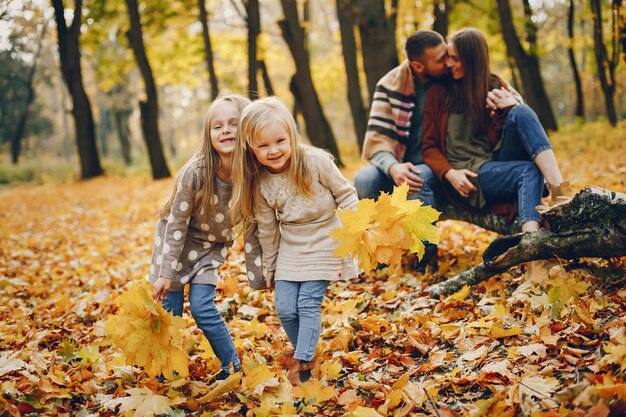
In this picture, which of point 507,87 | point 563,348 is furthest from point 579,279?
point 507,87

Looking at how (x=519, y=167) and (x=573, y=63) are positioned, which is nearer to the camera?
(x=519, y=167)

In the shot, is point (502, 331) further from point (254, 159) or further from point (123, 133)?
point (123, 133)

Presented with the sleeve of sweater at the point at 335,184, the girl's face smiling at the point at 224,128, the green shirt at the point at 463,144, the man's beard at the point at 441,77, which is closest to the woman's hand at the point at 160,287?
the girl's face smiling at the point at 224,128

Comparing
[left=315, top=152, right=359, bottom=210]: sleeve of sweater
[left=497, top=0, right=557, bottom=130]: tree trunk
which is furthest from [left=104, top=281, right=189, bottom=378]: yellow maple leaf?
[left=497, top=0, right=557, bottom=130]: tree trunk

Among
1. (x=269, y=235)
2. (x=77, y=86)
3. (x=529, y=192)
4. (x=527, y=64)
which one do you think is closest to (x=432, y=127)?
(x=529, y=192)

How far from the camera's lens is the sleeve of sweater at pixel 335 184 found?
2518mm

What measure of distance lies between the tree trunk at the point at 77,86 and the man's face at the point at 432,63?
14.5 meters

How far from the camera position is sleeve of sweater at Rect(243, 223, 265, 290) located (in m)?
2.65

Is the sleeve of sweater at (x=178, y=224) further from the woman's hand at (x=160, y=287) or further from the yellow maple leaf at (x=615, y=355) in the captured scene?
the yellow maple leaf at (x=615, y=355)

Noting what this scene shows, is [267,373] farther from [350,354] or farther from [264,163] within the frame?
[264,163]

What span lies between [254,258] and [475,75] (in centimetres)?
197

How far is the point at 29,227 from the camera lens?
803 centimetres

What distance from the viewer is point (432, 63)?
3.51 meters

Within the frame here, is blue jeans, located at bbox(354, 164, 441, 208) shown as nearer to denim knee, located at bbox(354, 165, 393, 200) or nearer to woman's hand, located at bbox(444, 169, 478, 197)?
denim knee, located at bbox(354, 165, 393, 200)
